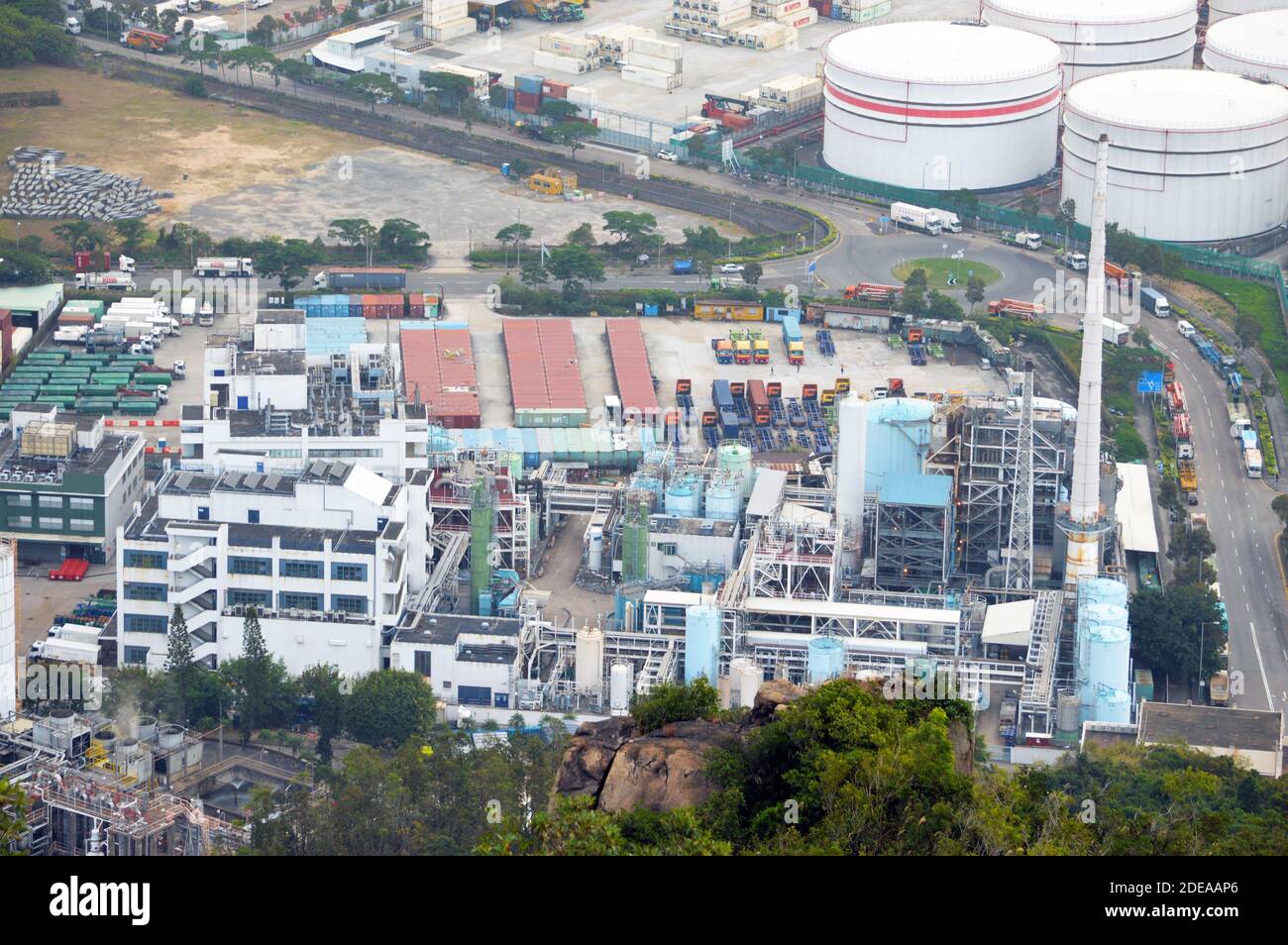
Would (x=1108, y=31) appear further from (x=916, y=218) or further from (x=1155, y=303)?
(x=1155, y=303)

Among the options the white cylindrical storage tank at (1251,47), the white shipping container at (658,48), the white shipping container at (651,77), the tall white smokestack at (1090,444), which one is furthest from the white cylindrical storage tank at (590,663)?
the white shipping container at (658,48)

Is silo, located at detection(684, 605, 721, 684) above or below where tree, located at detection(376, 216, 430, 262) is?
above

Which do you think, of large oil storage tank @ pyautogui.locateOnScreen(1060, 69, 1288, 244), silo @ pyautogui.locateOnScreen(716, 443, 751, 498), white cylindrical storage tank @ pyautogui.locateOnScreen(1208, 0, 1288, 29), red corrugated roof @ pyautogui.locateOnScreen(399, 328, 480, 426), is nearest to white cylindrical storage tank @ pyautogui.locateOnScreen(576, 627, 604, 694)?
silo @ pyautogui.locateOnScreen(716, 443, 751, 498)

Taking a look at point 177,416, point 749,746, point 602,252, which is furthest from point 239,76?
point 749,746

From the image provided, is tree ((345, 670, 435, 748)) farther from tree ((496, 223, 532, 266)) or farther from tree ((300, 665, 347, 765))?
tree ((496, 223, 532, 266))

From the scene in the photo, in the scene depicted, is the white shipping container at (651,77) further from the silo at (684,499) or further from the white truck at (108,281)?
the silo at (684,499)

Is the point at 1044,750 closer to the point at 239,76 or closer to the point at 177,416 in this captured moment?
the point at 177,416
